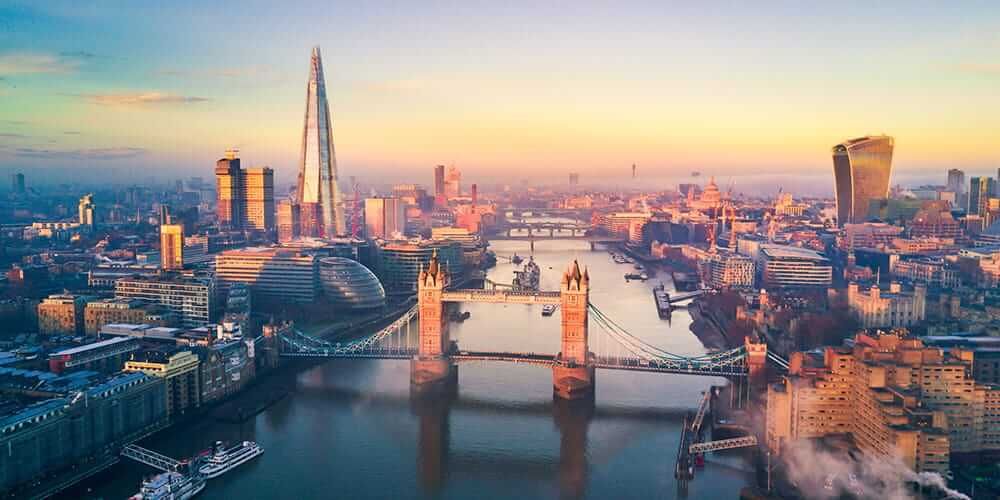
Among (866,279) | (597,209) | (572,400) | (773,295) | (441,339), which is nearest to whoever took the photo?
(572,400)

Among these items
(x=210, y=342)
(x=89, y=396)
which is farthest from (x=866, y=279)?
(x=89, y=396)

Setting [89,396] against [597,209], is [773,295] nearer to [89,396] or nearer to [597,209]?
[89,396]

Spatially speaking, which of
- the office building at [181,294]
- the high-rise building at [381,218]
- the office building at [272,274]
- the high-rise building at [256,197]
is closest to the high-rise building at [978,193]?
the high-rise building at [381,218]

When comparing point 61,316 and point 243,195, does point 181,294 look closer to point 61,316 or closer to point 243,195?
point 61,316

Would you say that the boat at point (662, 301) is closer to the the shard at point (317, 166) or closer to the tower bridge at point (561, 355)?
the tower bridge at point (561, 355)

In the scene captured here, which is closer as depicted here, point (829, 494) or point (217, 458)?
point (829, 494)

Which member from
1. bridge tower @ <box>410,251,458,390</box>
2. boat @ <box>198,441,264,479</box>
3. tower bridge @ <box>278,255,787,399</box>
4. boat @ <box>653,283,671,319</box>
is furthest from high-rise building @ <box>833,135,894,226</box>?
boat @ <box>198,441,264,479</box>

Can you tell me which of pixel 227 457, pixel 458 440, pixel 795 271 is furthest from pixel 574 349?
pixel 795 271

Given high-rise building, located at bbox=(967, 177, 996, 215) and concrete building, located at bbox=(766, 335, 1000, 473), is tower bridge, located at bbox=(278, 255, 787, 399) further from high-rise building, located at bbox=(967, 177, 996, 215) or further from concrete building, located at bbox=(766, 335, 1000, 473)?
high-rise building, located at bbox=(967, 177, 996, 215)

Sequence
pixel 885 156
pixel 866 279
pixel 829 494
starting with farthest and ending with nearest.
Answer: pixel 885 156 < pixel 866 279 < pixel 829 494
